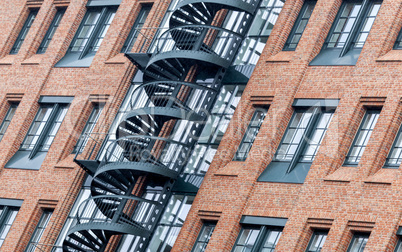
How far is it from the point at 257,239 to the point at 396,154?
4143 mm

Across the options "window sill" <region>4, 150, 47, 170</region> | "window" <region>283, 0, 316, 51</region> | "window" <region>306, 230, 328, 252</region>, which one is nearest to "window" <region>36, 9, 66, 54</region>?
"window sill" <region>4, 150, 47, 170</region>

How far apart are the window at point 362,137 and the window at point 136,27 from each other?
8.92 m

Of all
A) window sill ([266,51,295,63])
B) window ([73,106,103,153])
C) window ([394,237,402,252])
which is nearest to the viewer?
window ([394,237,402,252])

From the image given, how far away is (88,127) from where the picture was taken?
106 feet

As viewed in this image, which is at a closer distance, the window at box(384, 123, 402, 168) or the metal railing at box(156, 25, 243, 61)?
the window at box(384, 123, 402, 168)

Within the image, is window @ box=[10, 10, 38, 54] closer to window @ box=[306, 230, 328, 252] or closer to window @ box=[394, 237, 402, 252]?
→ window @ box=[306, 230, 328, 252]

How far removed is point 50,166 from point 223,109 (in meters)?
5.95

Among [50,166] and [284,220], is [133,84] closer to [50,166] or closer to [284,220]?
[50,166]

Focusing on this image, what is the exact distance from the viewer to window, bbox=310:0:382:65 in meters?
28.6

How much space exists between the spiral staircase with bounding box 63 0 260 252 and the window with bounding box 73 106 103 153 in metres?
1.37

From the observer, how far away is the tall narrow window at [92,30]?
112 feet

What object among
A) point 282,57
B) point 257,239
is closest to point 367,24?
point 282,57

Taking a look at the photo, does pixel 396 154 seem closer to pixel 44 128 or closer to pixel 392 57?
pixel 392 57

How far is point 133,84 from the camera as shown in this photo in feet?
106
